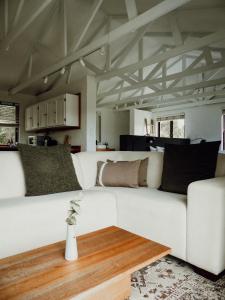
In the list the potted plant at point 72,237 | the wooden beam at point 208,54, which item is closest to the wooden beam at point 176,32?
the wooden beam at point 208,54

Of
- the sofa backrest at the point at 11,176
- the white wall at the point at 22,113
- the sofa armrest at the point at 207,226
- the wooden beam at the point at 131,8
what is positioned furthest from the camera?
the white wall at the point at 22,113

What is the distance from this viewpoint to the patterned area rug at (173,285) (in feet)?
4.60

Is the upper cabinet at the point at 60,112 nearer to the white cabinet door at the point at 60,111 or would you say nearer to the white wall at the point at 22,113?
the white cabinet door at the point at 60,111

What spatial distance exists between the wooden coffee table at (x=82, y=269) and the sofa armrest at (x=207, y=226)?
0.50 metres

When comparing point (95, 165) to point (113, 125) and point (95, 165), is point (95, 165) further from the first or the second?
point (113, 125)

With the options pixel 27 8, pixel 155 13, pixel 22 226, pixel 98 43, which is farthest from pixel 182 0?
pixel 27 8

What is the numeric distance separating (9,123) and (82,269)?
293 inches

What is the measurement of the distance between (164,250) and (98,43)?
3392 millimetres

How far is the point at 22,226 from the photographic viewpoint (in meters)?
1.61

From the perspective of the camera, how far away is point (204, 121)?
909 cm

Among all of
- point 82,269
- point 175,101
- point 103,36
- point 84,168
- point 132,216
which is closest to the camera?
point 82,269

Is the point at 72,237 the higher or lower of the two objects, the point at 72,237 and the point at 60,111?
the lower

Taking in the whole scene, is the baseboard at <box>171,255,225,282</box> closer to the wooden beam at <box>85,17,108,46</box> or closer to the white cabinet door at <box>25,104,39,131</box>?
the wooden beam at <box>85,17,108,46</box>

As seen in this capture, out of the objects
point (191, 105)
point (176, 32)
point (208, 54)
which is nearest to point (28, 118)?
point (176, 32)
